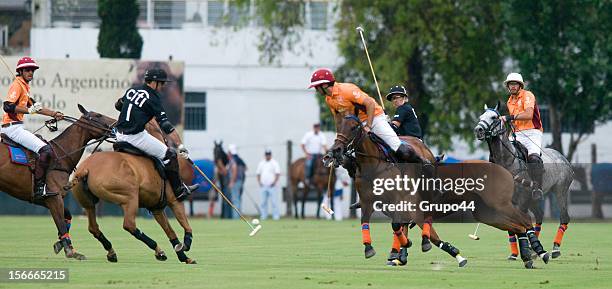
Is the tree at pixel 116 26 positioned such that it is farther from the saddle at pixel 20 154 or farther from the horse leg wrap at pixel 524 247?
the horse leg wrap at pixel 524 247

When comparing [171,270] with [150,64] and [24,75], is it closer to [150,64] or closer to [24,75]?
[24,75]

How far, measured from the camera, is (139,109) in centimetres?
1877

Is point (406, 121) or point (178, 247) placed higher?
point (406, 121)

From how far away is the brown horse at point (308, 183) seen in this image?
40.9 metres

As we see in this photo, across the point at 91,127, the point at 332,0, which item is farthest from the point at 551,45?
the point at 91,127

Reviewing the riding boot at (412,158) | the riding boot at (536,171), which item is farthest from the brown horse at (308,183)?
the riding boot at (412,158)

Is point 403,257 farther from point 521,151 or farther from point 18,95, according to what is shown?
point 18,95

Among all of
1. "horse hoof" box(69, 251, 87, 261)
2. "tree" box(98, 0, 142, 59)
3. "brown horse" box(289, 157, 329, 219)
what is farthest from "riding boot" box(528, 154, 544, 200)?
"tree" box(98, 0, 142, 59)

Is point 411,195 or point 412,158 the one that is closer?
→ point 411,195

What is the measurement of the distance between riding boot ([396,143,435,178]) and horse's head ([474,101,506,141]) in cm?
79

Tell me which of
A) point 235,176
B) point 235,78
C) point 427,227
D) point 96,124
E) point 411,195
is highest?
point 96,124

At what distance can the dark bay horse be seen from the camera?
40875 millimetres

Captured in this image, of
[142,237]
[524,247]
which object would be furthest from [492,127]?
[142,237]

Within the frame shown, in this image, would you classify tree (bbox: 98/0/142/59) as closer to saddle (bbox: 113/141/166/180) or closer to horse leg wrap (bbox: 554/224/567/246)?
horse leg wrap (bbox: 554/224/567/246)
